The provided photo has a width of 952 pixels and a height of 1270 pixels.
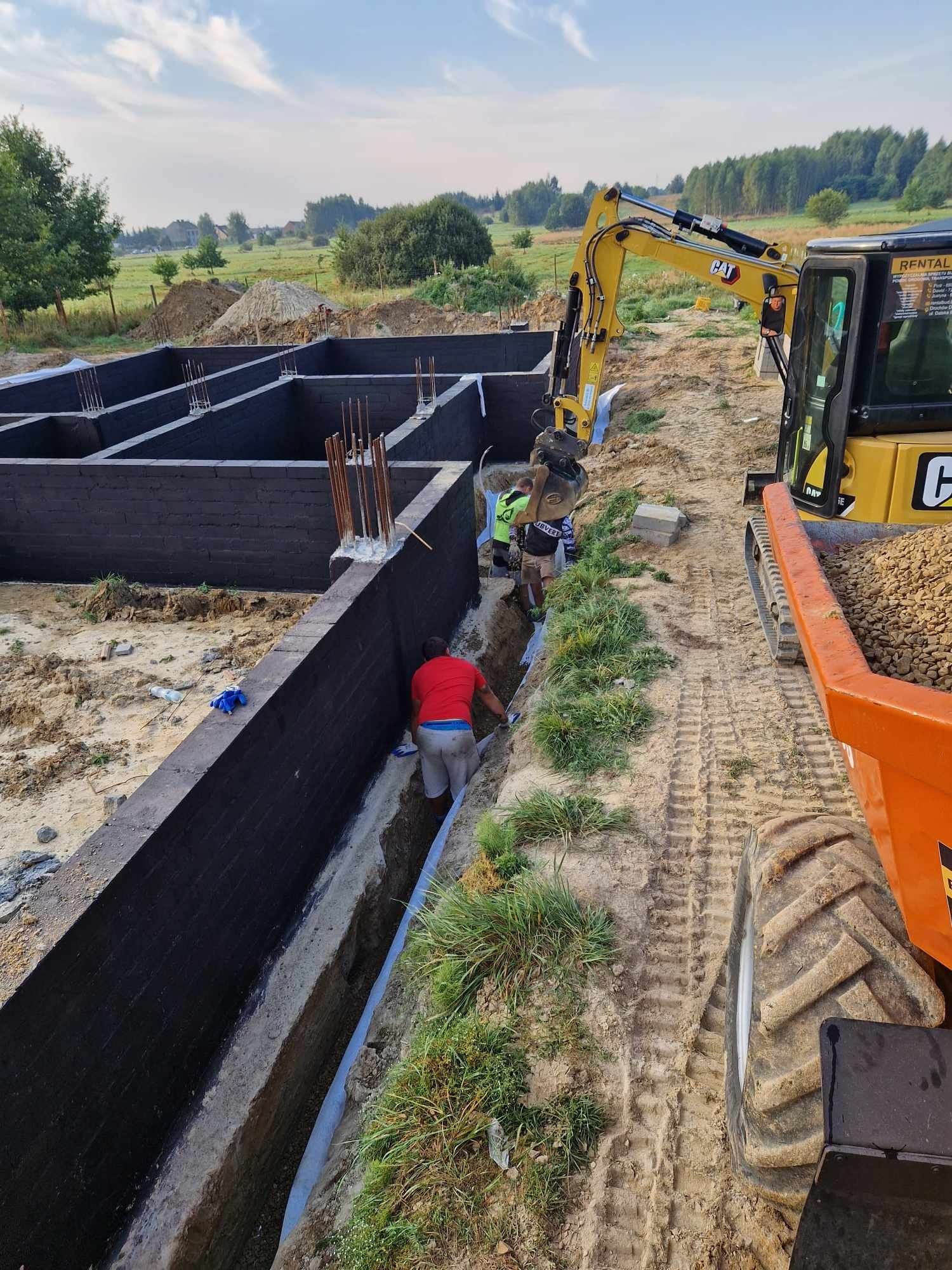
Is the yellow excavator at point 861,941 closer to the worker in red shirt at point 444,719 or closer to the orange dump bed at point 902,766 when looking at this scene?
the orange dump bed at point 902,766

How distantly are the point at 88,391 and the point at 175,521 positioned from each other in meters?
6.54

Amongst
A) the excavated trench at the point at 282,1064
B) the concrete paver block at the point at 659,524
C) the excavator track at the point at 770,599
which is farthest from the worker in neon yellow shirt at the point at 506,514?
the excavated trench at the point at 282,1064

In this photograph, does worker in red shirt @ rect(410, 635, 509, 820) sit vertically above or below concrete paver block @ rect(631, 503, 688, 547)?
below

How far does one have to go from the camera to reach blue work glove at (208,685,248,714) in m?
4.36

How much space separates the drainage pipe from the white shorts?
593 mm

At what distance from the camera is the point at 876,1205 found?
1.83 meters

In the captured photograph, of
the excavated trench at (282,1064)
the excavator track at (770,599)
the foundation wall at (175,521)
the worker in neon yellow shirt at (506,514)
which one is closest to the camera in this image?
the excavated trench at (282,1064)

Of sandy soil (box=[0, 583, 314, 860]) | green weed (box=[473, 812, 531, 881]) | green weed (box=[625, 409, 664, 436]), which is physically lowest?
sandy soil (box=[0, 583, 314, 860])

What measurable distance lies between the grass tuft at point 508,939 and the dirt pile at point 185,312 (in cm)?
2909

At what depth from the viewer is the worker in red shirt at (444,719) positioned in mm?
5965

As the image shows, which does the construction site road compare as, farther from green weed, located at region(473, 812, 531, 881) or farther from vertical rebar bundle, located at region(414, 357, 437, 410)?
vertical rebar bundle, located at region(414, 357, 437, 410)

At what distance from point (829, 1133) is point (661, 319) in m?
24.1

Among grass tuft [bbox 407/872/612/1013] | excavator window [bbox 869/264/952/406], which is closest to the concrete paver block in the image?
excavator window [bbox 869/264/952/406]

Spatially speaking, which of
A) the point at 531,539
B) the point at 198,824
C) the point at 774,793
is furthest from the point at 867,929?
the point at 531,539
